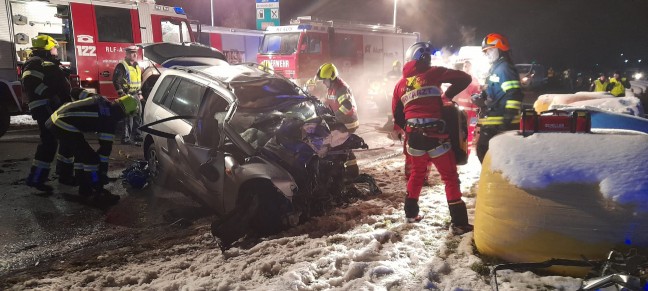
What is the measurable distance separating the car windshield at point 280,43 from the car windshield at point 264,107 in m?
9.15

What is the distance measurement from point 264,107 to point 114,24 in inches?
341

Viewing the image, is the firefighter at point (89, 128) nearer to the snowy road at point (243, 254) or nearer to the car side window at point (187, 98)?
the snowy road at point (243, 254)

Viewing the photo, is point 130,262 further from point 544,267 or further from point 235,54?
point 235,54

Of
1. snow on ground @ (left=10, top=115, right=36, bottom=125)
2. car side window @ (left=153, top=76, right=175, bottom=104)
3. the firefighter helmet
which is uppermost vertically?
the firefighter helmet

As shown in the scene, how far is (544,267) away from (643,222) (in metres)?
0.63

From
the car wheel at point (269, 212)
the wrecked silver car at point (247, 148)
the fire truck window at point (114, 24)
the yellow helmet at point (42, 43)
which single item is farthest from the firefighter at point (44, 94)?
the fire truck window at point (114, 24)

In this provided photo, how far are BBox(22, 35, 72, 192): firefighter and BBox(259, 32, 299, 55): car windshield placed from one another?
8.79 meters

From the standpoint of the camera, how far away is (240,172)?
422cm

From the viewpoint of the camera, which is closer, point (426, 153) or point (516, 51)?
point (426, 153)

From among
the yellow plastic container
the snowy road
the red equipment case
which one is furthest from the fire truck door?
the yellow plastic container

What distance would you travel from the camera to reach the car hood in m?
10.4

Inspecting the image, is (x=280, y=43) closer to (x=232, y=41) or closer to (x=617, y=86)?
(x=232, y=41)

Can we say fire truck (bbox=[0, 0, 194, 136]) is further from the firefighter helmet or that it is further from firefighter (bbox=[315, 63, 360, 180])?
the firefighter helmet

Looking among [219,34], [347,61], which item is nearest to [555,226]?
[347,61]
